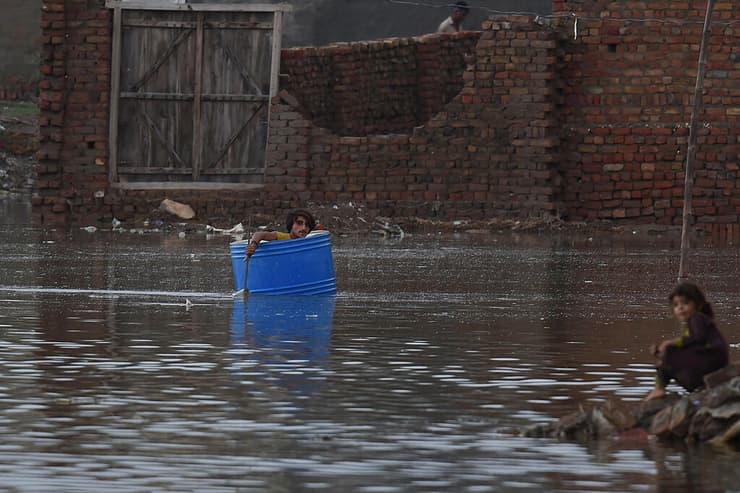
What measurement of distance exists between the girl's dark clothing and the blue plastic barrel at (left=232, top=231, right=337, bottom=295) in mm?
5868

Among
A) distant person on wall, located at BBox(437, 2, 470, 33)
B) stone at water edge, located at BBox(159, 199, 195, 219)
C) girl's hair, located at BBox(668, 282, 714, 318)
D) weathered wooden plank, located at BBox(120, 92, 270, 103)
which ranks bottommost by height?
stone at water edge, located at BBox(159, 199, 195, 219)

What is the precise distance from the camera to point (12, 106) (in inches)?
1561

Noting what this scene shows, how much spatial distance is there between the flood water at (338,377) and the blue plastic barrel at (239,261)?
0.26 meters

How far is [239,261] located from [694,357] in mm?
6272

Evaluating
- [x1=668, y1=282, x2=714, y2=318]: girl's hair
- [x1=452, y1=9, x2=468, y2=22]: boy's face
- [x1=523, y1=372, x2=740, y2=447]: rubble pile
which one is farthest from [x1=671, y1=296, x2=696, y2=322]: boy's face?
[x1=452, y1=9, x2=468, y2=22]: boy's face

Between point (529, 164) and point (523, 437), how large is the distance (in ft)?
51.4

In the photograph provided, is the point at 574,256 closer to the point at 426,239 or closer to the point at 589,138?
the point at 426,239

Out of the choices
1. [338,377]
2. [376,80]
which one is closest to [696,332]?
[338,377]

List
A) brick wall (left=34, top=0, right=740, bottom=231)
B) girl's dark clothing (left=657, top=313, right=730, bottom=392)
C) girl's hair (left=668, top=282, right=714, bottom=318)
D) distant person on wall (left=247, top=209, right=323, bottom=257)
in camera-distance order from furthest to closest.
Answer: brick wall (left=34, top=0, right=740, bottom=231) < distant person on wall (left=247, top=209, right=323, bottom=257) < girl's hair (left=668, top=282, right=714, bottom=318) < girl's dark clothing (left=657, top=313, right=730, bottom=392)

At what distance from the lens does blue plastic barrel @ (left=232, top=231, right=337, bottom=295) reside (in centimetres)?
1302

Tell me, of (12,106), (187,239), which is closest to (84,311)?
(187,239)

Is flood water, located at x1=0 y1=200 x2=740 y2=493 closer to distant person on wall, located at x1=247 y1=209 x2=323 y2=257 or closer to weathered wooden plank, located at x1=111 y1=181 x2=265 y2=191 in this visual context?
distant person on wall, located at x1=247 y1=209 x2=323 y2=257

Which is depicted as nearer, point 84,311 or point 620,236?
point 84,311

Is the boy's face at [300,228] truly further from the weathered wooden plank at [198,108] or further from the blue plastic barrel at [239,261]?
the weathered wooden plank at [198,108]
